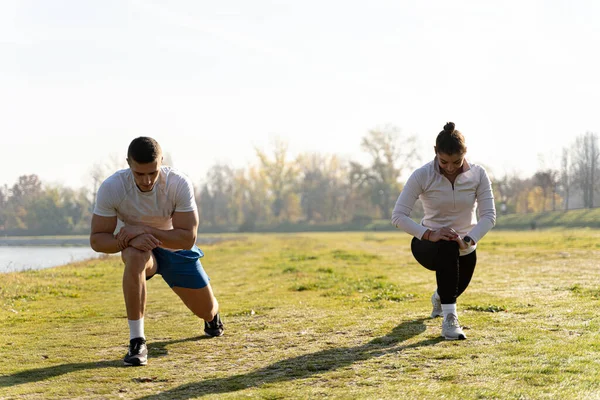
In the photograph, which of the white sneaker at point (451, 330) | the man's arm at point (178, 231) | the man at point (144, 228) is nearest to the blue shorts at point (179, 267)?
the man at point (144, 228)

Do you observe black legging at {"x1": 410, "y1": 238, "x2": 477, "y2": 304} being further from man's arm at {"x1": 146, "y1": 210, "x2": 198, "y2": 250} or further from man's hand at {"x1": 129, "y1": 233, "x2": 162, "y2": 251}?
man's hand at {"x1": 129, "y1": 233, "x2": 162, "y2": 251}

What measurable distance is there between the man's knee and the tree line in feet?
268

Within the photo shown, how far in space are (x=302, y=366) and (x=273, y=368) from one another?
0.21 m

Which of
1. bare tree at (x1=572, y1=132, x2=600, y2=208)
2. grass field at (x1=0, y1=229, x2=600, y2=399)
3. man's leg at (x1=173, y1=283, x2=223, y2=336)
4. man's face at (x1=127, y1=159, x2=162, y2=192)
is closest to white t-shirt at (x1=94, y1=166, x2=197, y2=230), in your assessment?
man's face at (x1=127, y1=159, x2=162, y2=192)

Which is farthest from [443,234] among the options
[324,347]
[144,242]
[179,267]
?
[144,242]

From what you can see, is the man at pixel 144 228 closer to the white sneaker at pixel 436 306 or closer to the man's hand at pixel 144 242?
the man's hand at pixel 144 242

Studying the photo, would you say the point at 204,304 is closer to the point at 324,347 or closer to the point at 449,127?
the point at 324,347

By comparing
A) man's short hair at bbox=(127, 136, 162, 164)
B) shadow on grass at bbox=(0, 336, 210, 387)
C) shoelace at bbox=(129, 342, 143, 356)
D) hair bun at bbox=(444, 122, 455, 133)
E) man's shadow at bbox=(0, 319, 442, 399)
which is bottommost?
→ shadow on grass at bbox=(0, 336, 210, 387)

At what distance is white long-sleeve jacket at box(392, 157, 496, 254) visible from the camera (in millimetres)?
6199

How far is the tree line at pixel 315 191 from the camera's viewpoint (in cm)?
8812

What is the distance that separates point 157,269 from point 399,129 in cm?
8617

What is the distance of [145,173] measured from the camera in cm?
542

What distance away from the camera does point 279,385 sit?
4.38m

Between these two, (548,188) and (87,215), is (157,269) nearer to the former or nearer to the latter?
(87,215)
